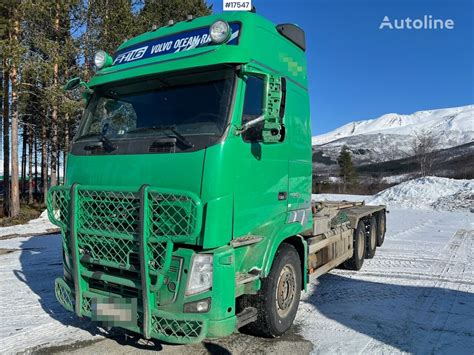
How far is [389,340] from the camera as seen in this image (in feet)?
15.2

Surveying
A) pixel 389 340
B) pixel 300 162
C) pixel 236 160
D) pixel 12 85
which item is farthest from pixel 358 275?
pixel 12 85

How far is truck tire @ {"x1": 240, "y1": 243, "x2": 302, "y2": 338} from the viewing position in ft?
14.0

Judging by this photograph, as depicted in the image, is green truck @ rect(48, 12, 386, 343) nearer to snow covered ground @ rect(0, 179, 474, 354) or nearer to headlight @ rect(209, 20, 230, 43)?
headlight @ rect(209, 20, 230, 43)

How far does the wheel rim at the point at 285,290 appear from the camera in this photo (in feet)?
14.9

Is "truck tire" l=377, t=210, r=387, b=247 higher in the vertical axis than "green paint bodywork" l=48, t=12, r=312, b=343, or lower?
lower

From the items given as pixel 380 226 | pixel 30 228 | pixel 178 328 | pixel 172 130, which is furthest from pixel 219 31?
pixel 30 228

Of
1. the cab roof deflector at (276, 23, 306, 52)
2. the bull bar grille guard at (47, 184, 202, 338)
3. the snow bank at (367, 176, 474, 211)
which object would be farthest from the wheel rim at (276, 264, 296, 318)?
the snow bank at (367, 176, 474, 211)

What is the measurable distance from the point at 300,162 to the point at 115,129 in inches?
86.5

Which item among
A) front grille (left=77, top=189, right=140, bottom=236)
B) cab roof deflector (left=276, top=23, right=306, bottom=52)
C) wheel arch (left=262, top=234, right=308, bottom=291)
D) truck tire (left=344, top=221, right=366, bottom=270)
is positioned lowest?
truck tire (left=344, top=221, right=366, bottom=270)

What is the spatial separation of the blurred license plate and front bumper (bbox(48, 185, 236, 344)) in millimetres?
47

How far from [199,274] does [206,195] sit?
68cm

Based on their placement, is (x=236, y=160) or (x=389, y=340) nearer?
(x=236, y=160)

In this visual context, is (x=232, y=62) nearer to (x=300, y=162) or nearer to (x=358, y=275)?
(x=300, y=162)

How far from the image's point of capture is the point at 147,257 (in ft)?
11.8
